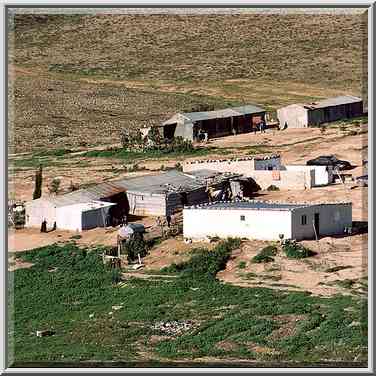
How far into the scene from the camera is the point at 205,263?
29766mm

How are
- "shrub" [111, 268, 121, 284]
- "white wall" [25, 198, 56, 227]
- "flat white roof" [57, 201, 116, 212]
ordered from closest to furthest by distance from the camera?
"shrub" [111, 268, 121, 284] < "flat white roof" [57, 201, 116, 212] < "white wall" [25, 198, 56, 227]

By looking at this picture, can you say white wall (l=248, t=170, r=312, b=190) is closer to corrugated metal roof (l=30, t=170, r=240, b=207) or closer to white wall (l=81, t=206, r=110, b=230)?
corrugated metal roof (l=30, t=170, r=240, b=207)

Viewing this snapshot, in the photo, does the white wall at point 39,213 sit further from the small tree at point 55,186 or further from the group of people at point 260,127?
the group of people at point 260,127

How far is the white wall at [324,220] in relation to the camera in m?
31.1

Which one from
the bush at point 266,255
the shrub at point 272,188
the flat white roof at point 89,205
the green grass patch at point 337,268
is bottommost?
the green grass patch at point 337,268

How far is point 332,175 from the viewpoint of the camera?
41156mm

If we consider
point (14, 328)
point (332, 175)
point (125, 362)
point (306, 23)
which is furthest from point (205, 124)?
point (306, 23)

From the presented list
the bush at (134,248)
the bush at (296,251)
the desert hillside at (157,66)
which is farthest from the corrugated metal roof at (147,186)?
the desert hillside at (157,66)

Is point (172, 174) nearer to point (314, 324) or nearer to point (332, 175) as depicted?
point (332, 175)

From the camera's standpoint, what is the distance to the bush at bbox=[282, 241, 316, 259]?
2970 centimetres

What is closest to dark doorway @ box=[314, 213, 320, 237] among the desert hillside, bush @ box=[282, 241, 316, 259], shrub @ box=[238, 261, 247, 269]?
bush @ box=[282, 241, 316, 259]

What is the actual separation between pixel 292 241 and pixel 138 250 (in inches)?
157

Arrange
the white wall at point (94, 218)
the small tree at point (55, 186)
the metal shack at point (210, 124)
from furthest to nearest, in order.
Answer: the metal shack at point (210, 124), the small tree at point (55, 186), the white wall at point (94, 218)

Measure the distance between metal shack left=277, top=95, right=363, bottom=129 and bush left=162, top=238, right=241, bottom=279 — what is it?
26183 mm
